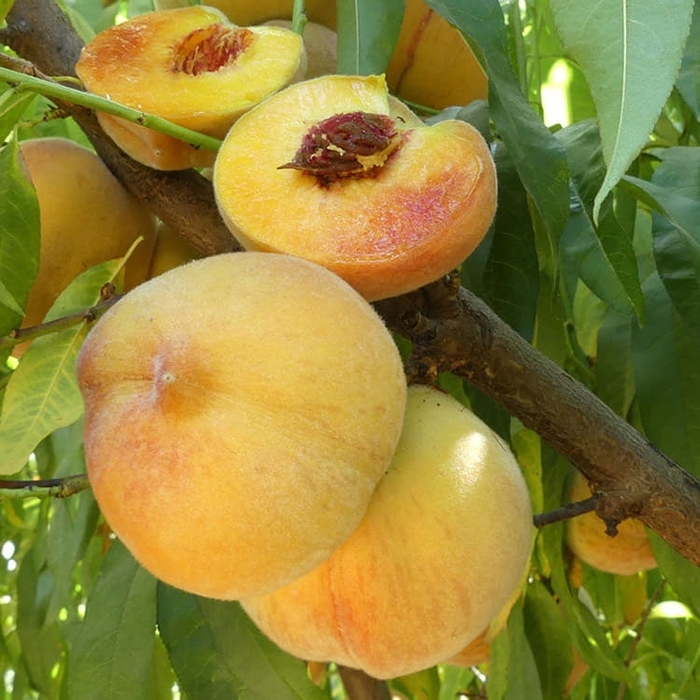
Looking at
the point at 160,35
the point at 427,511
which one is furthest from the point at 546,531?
the point at 160,35

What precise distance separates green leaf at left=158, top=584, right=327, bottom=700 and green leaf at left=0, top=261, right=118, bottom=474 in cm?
24

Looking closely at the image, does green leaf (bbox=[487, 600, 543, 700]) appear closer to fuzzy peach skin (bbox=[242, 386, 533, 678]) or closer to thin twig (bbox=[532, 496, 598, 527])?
thin twig (bbox=[532, 496, 598, 527])

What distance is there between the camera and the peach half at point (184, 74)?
27.8 inches

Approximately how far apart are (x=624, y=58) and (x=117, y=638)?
0.68 metres

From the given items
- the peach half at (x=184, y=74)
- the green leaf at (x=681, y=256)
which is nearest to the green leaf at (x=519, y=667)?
the green leaf at (x=681, y=256)

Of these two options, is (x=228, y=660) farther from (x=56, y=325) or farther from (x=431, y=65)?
(x=431, y=65)

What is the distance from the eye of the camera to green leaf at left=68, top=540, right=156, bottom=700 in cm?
89

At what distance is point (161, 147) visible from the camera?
2.34ft

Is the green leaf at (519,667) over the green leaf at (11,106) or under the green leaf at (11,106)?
under

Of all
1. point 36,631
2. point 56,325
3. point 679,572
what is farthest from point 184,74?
point 36,631

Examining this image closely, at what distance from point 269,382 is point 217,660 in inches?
17.5

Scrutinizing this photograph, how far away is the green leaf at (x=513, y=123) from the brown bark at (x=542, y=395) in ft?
0.30

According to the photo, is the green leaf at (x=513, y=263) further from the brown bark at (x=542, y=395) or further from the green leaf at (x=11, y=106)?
the green leaf at (x=11, y=106)

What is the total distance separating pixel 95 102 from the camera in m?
0.64
